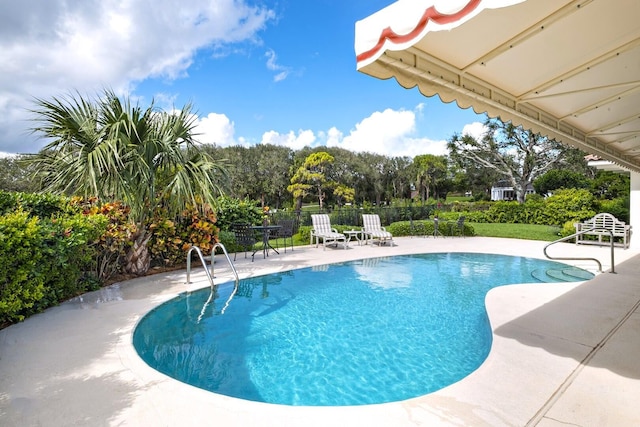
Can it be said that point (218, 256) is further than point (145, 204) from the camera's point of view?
Yes

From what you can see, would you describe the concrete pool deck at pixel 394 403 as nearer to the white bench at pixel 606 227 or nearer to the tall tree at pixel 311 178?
the white bench at pixel 606 227

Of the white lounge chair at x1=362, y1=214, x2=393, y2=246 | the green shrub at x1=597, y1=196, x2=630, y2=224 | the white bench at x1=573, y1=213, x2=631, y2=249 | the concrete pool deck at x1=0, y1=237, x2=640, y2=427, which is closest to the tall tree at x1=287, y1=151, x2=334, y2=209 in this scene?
the white lounge chair at x1=362, y1=214, x2=393, y2=246

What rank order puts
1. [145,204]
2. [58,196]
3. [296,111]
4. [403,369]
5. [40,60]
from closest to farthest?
[403,369] → [58,196] → [145,204] → [40,60] → [296,111]

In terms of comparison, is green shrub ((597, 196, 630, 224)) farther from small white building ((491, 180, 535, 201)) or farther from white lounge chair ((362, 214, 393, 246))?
small white building ((491, 180, 535, 201))

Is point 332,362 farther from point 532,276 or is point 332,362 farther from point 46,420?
point 532,276

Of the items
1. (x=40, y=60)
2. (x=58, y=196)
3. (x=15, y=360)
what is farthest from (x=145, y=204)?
(x=40, y=60)

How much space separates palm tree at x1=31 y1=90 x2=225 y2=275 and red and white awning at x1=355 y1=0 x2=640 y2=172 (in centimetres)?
568

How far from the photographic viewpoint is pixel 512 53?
2799 mm

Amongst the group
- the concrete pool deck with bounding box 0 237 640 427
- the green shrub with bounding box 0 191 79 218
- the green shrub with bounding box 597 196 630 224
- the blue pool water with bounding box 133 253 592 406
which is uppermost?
the green shrub with bounding box 0 191 79 218

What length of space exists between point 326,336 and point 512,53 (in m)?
3.96

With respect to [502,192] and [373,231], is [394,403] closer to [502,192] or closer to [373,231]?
[373,231]

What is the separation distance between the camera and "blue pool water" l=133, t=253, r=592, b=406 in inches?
138

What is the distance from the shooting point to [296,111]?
110ft

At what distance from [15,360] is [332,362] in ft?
11.0
